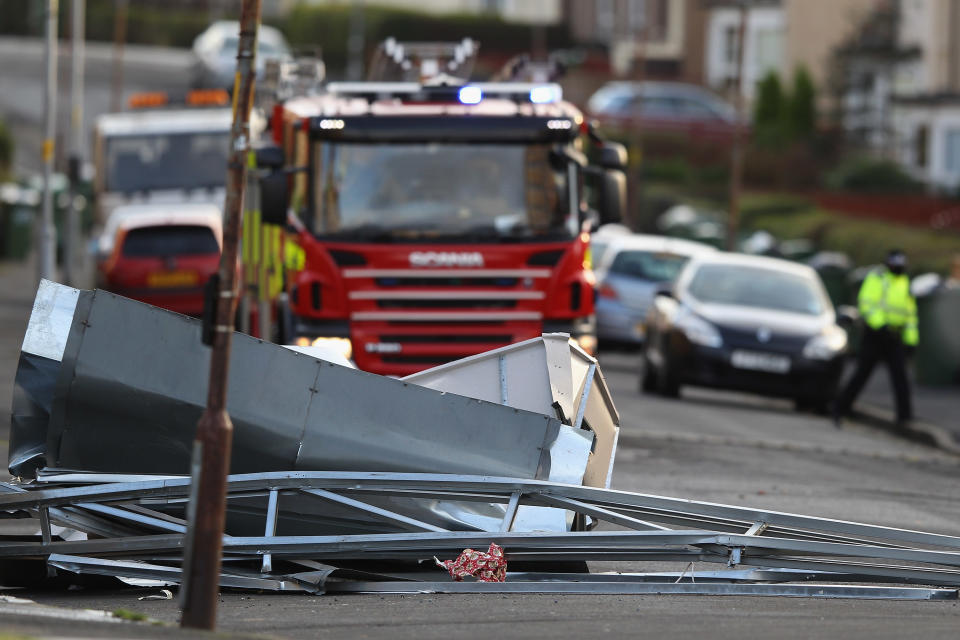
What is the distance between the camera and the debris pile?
9922mm

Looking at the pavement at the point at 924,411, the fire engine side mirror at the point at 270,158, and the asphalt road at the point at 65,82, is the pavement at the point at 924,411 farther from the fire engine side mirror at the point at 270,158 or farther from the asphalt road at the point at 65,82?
the asphalt road at the point at 65,82

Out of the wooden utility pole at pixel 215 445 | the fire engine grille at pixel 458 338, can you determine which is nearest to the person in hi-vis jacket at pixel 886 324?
the fire engine grille at pixel 458 338

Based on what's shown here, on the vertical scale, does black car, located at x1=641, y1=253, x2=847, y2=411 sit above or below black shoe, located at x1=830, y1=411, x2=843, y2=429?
above

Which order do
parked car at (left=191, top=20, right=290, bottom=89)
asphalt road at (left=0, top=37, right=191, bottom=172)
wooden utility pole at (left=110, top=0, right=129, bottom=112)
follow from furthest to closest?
asphalt road at (left=0, top=37, right=191, bottom=172)
wooden utility pole at (left=110, top=0, right=129, bottom=112)
parked car at (left=191, top=20, right=290, bottom=89)

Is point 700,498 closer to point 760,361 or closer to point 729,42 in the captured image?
point 760,361

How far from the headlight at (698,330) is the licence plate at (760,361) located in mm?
242

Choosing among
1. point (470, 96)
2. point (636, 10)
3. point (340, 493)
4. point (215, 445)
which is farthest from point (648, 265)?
point (636, 10)

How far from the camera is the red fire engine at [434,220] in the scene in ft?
51.4

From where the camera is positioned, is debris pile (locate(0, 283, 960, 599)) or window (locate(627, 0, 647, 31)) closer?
debris pile (locate(0, 283, 960, 599))

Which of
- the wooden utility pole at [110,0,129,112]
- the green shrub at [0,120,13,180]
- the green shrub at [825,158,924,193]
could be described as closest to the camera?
the green shrub at [825,158,924,193]

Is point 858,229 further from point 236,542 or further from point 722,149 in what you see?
point 236,542

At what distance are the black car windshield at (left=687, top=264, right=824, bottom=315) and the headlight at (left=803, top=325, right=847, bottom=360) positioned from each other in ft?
1.85

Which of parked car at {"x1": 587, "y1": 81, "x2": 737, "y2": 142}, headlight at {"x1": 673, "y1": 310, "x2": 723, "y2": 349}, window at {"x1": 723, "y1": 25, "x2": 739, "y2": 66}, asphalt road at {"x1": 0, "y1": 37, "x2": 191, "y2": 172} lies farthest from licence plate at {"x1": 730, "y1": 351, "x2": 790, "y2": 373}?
window at {"x1": 723, "y1": 25, "x2": 739, "y2": 66}

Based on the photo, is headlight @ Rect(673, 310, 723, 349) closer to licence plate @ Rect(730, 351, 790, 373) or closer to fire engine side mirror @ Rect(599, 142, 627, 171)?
licence plate @ Rect(730, 351, 790, 373)
